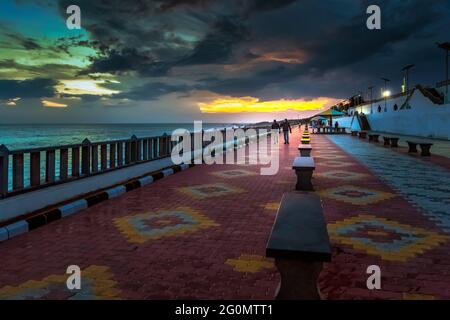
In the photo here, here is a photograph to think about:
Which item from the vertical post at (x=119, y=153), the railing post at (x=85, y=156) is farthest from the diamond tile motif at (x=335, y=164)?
the railing post at (x=85, y=156)

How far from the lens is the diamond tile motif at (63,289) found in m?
3.63

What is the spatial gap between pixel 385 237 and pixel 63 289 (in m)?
4.48

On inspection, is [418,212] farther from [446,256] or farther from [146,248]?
[146,248]

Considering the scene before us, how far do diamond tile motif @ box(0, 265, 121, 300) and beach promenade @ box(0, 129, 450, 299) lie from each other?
0.01 meters

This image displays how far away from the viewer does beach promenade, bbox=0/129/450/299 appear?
12.5ft

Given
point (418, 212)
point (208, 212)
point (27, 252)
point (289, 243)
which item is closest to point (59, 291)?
→ point (27, 252)

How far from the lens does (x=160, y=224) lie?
247 inches

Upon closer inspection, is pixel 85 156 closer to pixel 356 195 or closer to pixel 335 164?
pixel 356 195

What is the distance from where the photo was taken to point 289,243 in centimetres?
319

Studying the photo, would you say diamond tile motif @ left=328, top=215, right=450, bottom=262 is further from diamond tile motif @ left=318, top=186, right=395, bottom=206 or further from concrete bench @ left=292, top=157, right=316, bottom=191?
concrete bench @ left=292, top=157, right=316, bottom=191

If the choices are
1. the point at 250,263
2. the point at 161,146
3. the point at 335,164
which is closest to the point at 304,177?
the point at 250,263

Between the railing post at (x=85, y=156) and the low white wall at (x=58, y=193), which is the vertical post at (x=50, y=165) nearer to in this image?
the low white wall at (x=58, y=193)

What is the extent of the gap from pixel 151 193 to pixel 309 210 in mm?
5610

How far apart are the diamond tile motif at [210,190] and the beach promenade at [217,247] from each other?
1.9 inches
